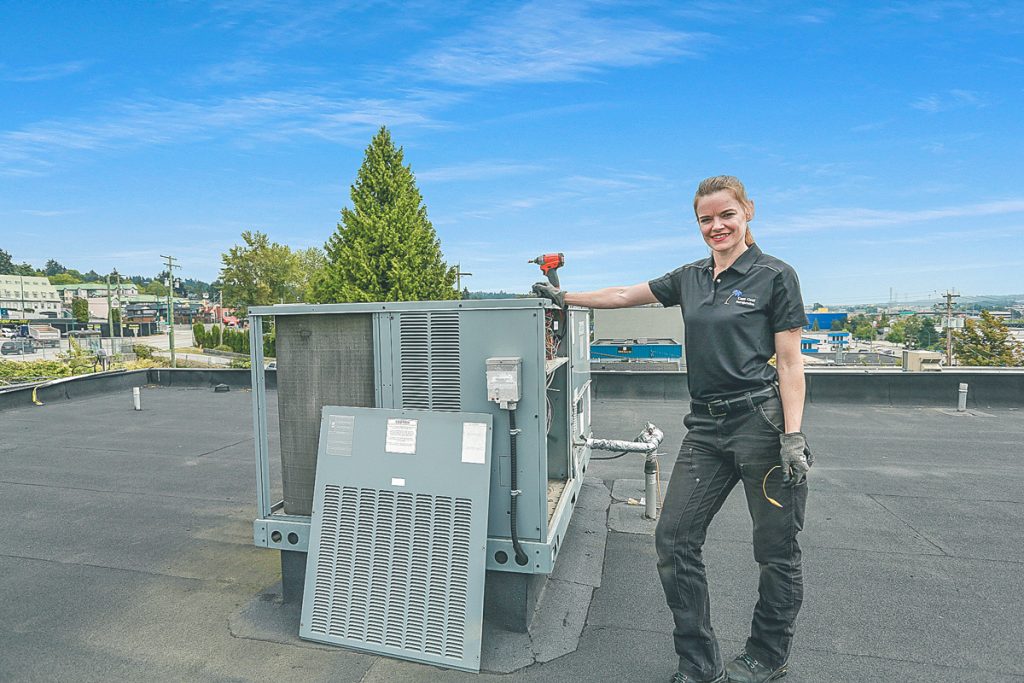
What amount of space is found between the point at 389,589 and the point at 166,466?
A: 5259mm

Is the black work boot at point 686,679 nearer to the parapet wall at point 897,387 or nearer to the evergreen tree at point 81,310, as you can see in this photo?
the parapet wall at point 897,387

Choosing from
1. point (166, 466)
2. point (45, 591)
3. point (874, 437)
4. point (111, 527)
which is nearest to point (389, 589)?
point (45, 591)

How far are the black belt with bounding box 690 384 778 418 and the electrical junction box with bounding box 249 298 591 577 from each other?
75 cm

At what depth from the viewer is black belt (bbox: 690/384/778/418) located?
2.43 metres

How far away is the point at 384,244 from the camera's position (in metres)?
24.6

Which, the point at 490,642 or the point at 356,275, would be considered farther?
the point at 356,275

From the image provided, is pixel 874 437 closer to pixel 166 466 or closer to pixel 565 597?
pixel 565 597

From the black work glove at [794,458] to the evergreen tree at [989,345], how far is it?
64.2 m

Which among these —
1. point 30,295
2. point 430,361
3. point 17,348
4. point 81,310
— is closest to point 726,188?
point 430,361

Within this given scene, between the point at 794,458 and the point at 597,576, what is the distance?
1.82 metres

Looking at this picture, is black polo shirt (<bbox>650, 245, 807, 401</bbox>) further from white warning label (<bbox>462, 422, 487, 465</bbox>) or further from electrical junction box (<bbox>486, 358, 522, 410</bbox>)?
white warning label (<bbox>462, 422, 487, 465</bbox>)

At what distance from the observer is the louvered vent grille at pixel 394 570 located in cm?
275

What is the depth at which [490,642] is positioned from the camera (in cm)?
292

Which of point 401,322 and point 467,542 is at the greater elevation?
point 401,322
